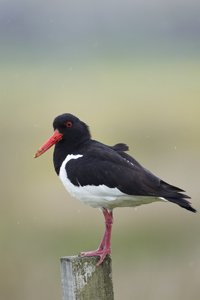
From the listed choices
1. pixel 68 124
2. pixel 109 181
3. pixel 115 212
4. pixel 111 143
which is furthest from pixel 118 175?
pixel 111 143

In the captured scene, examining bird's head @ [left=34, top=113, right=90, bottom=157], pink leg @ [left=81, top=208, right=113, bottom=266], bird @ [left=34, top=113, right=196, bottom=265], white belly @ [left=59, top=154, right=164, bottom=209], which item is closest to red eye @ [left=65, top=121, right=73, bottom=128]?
bird's head @ [left=34, top=113, right=90, bottom=157]

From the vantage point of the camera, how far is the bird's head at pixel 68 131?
26.8 ft

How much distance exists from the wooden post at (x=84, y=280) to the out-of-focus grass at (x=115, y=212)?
168 inches

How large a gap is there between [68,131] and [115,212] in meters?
5.11

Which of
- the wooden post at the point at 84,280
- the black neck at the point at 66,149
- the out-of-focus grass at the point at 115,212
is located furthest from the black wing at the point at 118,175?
the out-of-focus grass at the point at 115,212

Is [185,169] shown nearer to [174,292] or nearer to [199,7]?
[174,292]

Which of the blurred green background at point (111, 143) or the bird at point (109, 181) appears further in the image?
the blurred green background at point (111, 143)

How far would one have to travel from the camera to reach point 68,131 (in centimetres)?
820

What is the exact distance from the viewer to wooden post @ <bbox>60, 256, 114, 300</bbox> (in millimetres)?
6129

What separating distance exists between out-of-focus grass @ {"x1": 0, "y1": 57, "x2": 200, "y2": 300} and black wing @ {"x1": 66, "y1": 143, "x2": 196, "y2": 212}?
121 inches

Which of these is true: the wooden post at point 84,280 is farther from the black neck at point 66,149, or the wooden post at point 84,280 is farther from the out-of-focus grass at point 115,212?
the out-of-focus grass at point 115,212

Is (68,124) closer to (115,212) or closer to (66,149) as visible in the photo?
(66,149)

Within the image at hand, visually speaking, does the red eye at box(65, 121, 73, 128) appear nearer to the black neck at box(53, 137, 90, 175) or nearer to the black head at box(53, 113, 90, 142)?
the black head at box(53, 113, 90, 142)

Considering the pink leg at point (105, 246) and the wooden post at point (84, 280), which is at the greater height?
the pink leg at point (105, 246)
